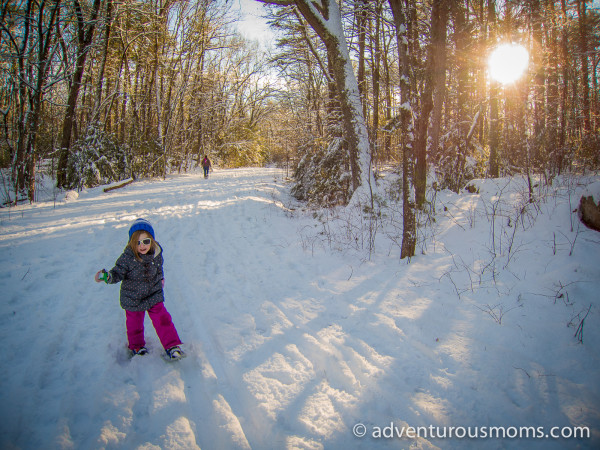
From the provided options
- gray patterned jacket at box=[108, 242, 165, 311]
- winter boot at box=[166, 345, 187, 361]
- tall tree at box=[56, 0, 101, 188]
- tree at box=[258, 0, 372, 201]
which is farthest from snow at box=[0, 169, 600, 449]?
tall tree at box=[56, 0, 101, 188]

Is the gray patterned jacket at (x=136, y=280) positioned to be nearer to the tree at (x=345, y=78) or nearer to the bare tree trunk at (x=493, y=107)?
the tree at (x=345, y=78)

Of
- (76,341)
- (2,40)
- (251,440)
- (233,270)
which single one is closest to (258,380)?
(251,440)

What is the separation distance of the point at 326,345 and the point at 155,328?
68.2 inches

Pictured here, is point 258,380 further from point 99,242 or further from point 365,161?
point 365,161

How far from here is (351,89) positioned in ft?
20.9

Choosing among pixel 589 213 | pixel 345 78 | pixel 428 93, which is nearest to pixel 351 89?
pixel 345 78

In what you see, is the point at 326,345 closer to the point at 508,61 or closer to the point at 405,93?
the point at 405,93

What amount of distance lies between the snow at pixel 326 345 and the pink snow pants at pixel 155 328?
0.17m

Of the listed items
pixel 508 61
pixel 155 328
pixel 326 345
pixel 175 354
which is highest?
pixel 508 61

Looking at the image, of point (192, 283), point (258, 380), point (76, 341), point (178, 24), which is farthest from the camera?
point (178, 24)

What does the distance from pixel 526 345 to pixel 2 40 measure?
16.9m

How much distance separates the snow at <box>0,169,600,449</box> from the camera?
1.92 metres

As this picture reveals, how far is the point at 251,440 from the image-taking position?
6.04ft

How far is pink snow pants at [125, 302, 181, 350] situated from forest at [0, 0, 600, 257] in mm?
3449
